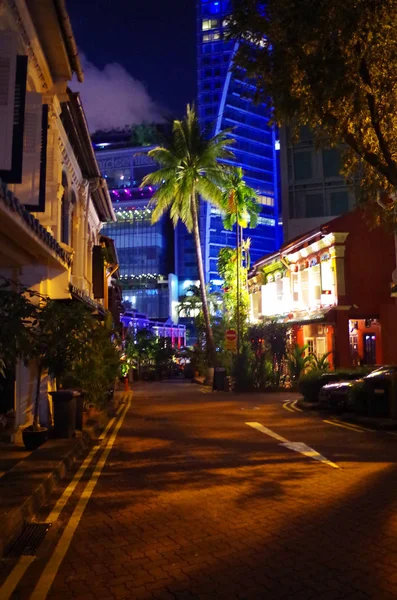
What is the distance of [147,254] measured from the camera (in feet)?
397

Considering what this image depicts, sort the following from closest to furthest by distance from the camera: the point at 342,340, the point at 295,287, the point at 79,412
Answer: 1. the point at 79,412
2. the point at 342,340
3. the point at 295,287

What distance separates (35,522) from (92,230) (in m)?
21.5

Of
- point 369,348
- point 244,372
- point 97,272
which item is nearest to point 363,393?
point 97,272

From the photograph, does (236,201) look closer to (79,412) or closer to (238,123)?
(79,412)

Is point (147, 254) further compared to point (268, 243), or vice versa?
point (268, 243)

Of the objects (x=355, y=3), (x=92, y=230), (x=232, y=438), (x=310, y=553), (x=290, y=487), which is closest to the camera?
(x=310, y=553)

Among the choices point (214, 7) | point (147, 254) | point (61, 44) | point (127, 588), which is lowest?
point (127, 588)

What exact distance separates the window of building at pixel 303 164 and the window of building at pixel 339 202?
253cm

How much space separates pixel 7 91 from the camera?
9.38 metres

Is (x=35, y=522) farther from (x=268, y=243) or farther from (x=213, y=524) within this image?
(x=268, y=243)

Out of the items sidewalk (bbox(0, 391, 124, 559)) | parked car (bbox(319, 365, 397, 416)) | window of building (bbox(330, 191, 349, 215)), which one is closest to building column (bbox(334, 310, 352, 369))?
parked car (bbox(319, 365, 397, 416))

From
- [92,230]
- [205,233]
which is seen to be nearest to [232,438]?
[92,230]

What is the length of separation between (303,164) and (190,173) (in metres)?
14.1

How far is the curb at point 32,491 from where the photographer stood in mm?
5881
